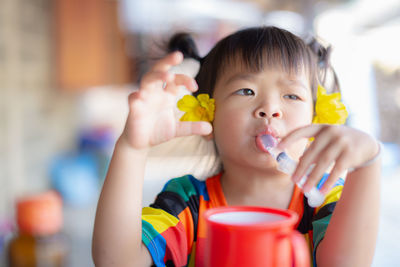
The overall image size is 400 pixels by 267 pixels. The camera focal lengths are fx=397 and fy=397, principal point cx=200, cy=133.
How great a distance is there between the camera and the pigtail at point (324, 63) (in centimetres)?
81

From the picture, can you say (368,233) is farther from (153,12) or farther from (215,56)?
(153,12)

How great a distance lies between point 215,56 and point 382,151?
15.8 inches

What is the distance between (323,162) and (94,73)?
2.41 meters

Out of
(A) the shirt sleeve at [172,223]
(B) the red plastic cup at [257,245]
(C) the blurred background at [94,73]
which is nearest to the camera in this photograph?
(B) the red plastic cup at [257,245]

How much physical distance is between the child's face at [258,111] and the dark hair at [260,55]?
0.02 m

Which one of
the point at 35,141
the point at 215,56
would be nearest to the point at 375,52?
the point at 215,56

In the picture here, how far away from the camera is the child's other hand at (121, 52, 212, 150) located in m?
0.54

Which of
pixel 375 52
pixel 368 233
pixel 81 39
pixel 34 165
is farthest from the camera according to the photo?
pixel 81 39

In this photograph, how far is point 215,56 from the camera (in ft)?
2.60

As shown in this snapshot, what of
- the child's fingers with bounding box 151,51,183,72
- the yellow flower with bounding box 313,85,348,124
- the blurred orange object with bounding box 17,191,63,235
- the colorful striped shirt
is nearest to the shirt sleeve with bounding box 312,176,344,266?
the colorful striped shirt

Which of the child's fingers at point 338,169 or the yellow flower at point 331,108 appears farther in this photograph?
the yellow flower at point 331,108

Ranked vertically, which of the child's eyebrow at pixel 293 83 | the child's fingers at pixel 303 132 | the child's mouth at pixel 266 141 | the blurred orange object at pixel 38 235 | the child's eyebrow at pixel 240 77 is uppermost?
the child's eyebrow at pixel 240 77

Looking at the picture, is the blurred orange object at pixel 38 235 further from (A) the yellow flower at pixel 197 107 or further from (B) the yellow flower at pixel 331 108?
(B) the yellow flower at pixel 331 108

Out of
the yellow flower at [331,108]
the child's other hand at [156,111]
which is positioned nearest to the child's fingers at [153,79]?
the child's other hand at [156,111]
